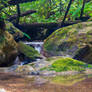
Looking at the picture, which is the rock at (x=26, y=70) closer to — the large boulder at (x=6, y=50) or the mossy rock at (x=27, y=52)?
the large boulder at (x=6, y=50)

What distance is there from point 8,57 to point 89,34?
3460 mm

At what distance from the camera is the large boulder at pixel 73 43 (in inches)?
221

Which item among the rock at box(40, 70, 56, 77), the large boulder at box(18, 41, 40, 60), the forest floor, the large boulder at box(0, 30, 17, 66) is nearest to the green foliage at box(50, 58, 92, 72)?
the rock at box(40, 70, 56, 77)

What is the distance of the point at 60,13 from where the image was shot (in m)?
13.4

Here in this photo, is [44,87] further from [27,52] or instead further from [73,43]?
[27,52]

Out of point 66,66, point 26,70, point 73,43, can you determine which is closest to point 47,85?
point 26,70

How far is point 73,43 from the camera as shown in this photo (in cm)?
612

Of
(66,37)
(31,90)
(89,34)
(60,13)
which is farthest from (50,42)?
(60,13)

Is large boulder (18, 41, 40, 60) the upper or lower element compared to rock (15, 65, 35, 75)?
lower

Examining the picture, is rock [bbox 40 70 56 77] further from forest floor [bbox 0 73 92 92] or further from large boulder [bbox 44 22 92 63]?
large boulder [bbox 44 22 92 63]

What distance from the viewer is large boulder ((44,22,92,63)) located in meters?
5.60

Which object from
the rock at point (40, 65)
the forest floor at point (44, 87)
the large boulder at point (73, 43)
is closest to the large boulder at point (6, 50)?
the rock at point (40, 65)

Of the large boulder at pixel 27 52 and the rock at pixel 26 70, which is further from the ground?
the rock at pixel 26 70

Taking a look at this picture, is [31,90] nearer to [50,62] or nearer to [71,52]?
[50,62]
